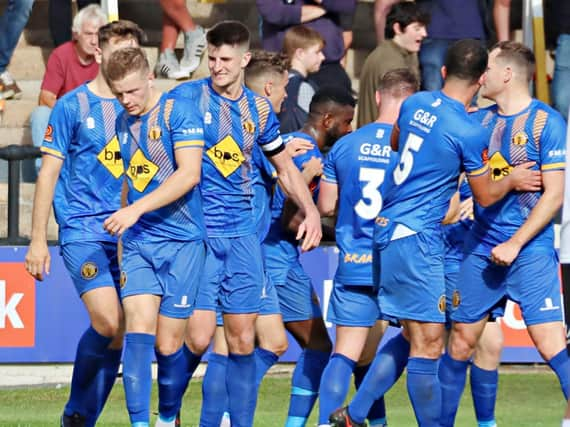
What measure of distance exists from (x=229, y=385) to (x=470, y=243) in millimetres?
1598

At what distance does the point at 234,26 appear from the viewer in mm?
8227

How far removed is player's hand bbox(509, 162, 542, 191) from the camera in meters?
8.01

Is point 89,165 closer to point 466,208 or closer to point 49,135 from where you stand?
point 49,135

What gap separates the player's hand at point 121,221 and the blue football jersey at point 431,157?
1355mm

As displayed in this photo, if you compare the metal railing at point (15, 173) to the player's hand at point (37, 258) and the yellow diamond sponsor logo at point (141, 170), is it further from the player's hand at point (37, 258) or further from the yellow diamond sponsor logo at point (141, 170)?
the yellow diamond sponsor logo at point (141, 170)

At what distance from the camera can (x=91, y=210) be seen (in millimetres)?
8383

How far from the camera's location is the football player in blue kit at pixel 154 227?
302 inches

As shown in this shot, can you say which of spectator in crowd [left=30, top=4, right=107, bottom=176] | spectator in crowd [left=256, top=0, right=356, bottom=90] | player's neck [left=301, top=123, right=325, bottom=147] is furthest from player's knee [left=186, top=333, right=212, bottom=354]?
spectator in crowd [left=256, top=0, right=356, bottom=90]

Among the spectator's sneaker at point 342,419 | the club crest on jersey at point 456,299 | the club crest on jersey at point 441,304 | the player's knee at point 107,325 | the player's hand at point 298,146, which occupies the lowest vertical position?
the spectator's sneaker at point 342,419

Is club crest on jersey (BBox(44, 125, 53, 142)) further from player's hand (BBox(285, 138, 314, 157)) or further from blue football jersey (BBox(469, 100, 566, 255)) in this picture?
blue football jersey (BBox(469, 100, 566, 255))

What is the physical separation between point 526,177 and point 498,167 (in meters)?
0.23

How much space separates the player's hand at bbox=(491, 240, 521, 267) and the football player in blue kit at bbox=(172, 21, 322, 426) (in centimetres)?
100

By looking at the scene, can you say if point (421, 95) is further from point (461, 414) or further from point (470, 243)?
point (461, 414)

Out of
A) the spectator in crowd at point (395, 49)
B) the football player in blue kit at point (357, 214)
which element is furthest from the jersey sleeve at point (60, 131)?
the spectator in crowd at point (395, 49)
